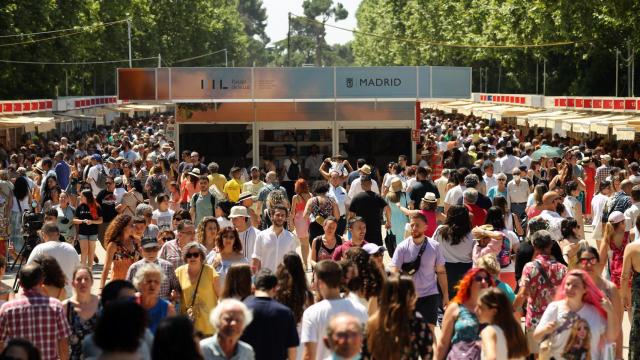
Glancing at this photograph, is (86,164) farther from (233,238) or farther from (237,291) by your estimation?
(237,291)

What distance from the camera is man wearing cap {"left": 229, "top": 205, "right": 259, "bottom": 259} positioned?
12586 millimetres

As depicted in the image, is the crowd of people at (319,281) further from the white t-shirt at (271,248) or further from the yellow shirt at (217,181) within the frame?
the yellow shirt at (217,181)

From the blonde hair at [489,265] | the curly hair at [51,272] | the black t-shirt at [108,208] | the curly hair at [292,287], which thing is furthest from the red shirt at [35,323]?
the black t-shirt at [108,208]

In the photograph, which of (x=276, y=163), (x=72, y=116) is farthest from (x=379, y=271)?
(x=72, y=116)

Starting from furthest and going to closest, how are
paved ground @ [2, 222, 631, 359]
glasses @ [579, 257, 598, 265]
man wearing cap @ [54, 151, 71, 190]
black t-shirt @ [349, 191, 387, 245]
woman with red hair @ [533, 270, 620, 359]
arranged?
man wearing cap @ [54, 151, 71, 190] < black t-shirt @ [349, 191, 387, 245] < paved ground @ [2, 222, 631, 359] < glasses @ [579, 257, 598, 265] < woman with red hair @ [533, 270, 620, 359]

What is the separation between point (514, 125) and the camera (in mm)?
58031

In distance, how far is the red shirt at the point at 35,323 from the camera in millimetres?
8016

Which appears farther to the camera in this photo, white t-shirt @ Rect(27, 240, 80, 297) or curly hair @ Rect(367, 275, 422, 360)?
white t-shirt @ Rect(27, 240, 80, 297)

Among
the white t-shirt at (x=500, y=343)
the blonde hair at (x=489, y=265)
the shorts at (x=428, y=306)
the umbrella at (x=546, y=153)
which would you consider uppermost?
the umbrella at (x=546, y=153)

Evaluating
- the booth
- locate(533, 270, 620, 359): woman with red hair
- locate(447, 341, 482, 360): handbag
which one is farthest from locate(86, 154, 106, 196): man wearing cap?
locate(447, 341, 482, 360): handbag

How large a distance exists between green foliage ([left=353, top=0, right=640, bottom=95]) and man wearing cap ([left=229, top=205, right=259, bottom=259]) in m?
23.2

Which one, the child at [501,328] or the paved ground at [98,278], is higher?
the child at [501,328]

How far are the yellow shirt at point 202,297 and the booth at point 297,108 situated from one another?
17534 millimetres

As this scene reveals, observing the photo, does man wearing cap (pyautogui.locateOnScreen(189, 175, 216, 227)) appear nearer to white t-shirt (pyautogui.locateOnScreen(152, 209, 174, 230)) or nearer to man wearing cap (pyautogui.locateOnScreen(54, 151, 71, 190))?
white t-shirt (pyautogui.locateOnScreen(152, 209, 174, 230))
